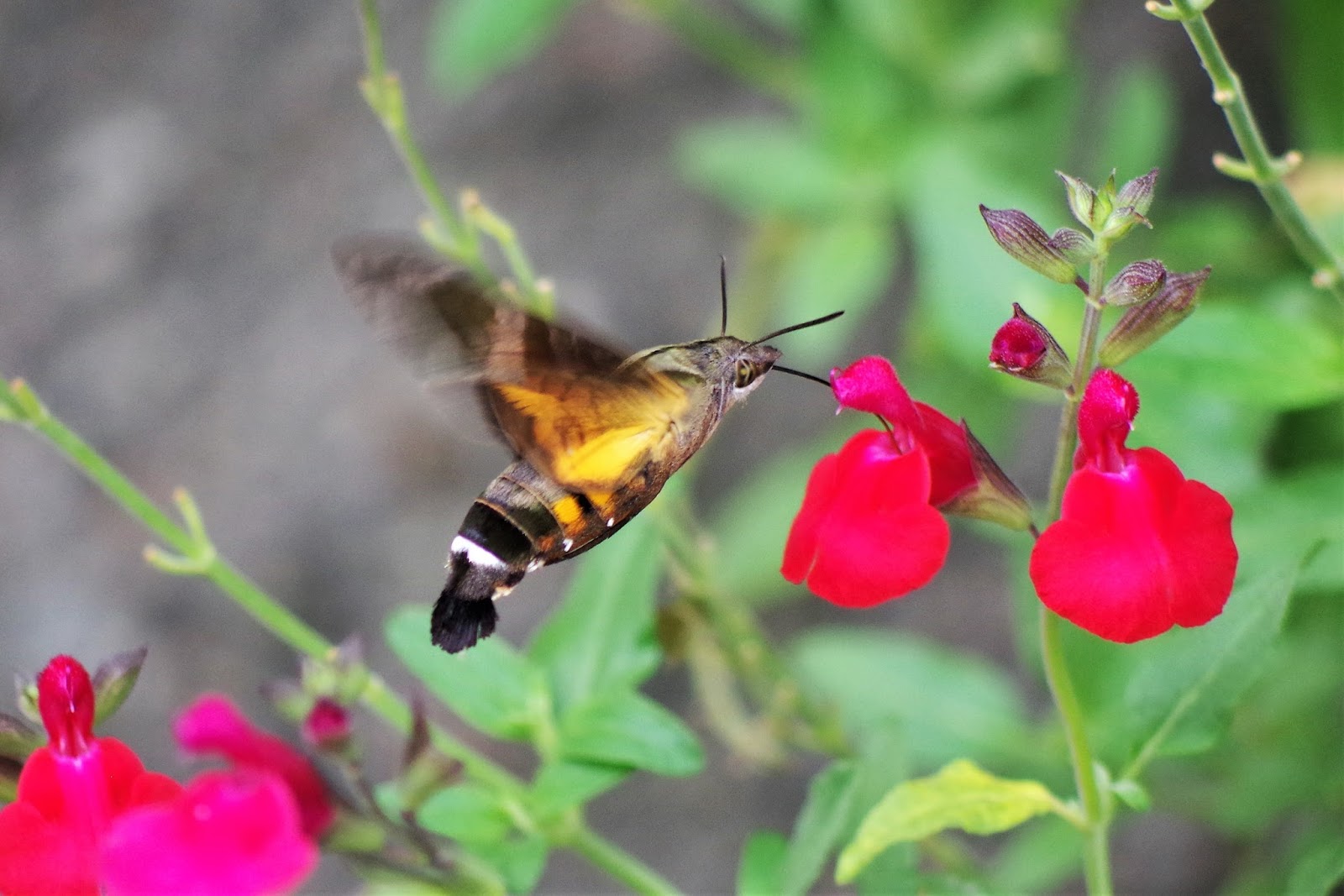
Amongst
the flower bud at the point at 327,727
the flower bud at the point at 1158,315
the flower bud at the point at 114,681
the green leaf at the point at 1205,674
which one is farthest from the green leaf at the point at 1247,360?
the flower bud at the point at 114,681

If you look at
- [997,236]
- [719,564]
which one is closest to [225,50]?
[719,564]

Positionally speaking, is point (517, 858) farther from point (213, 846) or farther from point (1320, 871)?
point (1320, 871)

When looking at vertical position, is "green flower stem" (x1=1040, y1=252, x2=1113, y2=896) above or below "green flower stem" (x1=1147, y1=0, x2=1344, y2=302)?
below

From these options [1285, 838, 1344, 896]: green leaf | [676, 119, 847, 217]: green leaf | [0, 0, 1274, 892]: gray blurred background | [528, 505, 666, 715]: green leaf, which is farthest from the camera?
[0, 0, 1274, 892]: gray blurred background

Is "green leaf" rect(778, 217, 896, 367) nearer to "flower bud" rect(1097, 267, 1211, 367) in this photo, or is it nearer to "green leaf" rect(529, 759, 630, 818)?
"green leaf" rect(529, 759, 630, 818)

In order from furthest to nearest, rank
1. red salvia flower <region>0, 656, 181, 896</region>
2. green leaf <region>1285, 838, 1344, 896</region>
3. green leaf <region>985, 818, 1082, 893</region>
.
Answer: green leaf <region>985, 818, 1082, 893</region> < green leaf <region>1285, 838, 1344, 896</region> < red salvia flower <region>0, 656, 181, 896</region>

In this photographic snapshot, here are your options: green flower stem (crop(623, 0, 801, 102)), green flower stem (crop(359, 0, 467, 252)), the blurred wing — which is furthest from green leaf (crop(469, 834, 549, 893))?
green flower stem (crop(623, 0, 801, 102))

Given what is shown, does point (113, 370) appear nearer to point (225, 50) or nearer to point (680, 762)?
point (225, 50)
